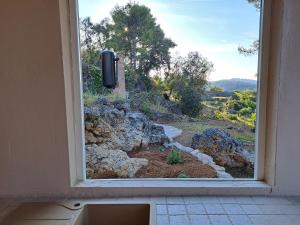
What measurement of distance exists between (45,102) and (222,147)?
2.90 feet

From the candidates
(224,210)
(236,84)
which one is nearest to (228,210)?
(224,210)

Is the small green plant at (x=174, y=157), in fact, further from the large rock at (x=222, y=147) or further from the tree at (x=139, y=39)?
the tree at (x=139, y=39)

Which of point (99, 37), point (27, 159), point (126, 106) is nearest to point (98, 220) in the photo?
point (27, 159)

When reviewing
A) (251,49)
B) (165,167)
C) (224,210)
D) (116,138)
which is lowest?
(224,210)

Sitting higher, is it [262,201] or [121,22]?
[121,22]

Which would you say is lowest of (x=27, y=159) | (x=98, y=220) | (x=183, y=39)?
(x=98, y=220)

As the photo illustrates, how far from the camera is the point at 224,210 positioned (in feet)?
3.47

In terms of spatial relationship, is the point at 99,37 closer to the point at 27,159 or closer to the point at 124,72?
the point at 124,72

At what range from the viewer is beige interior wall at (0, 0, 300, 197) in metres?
1.08

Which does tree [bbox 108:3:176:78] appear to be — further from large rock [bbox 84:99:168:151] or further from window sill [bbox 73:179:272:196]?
A: window sill [bbox 73:179:272:196]

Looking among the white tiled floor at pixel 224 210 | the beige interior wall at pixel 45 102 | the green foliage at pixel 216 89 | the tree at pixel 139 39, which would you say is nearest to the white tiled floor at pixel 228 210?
the white tiled floor at pixel 224 210

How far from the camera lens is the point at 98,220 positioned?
113 cm

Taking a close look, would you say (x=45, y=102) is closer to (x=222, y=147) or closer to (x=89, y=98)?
(x=89, y=98)

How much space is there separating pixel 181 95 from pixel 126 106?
29 centimetres
